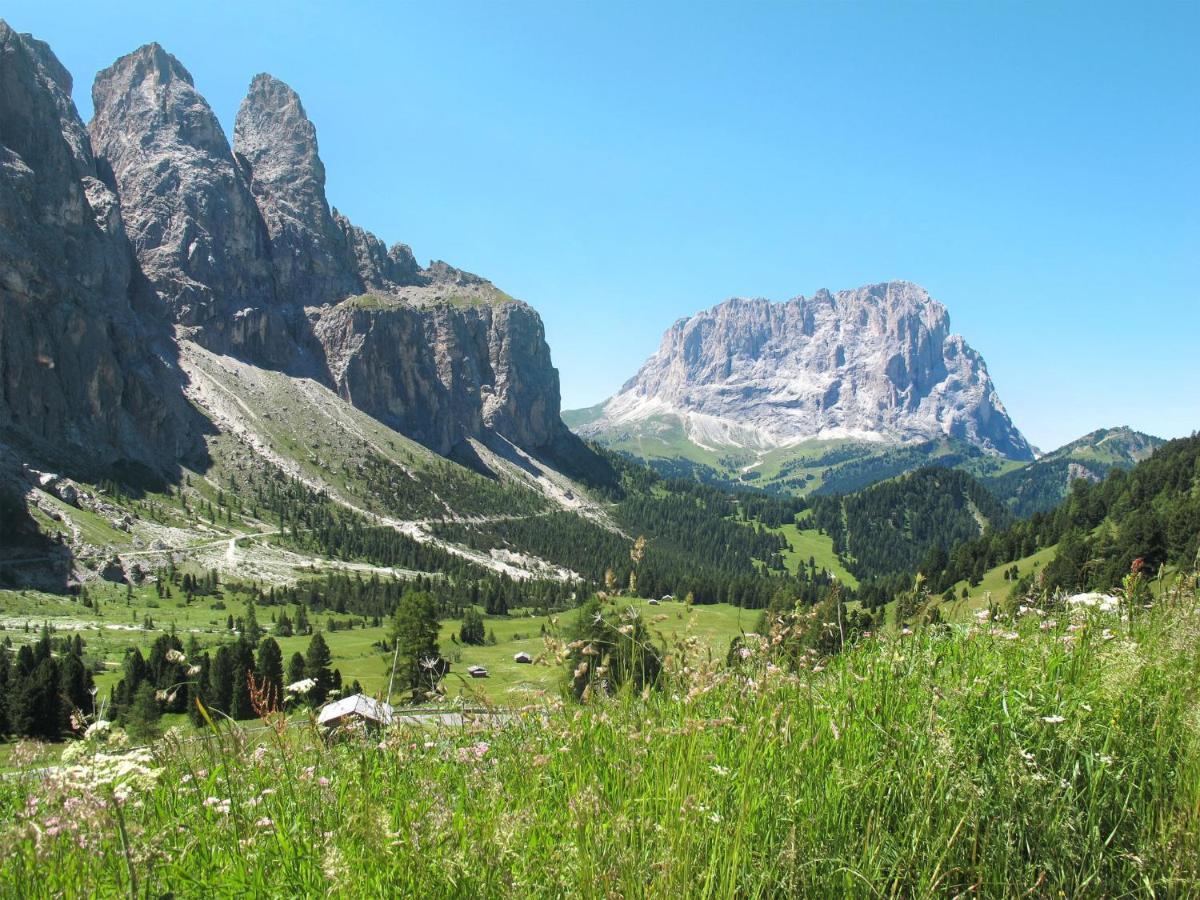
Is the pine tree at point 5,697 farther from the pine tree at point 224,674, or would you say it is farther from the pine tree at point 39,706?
the pine tree at point 224,674

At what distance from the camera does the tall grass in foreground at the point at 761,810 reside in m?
3.38

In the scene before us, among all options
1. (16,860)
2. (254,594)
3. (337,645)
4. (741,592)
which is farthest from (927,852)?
(741,592)

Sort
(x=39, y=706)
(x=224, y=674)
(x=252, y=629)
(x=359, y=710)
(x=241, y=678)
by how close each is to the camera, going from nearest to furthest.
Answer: (x=359, y=710) < (x=39, y=706) < (x=241, y=678) < (x=224, y=674) < (x=252, y=629)

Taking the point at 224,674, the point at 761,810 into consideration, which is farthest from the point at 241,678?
the point at 761,810

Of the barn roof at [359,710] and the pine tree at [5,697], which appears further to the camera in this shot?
the pine tree at [5,697]

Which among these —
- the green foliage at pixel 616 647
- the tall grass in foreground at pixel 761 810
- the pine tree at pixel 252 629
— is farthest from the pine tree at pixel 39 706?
the tall grass in foreground at pixel 761 810

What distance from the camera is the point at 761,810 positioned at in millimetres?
3879

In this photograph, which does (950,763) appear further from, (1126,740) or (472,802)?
(472,802)

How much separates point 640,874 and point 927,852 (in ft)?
4.92

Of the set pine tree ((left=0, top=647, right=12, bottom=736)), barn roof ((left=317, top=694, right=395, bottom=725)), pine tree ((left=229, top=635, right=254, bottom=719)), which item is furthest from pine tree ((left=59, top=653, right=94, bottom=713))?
barn roof ((left=317, top=694, right=395, bottom=725))

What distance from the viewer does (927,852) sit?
11.3 feet

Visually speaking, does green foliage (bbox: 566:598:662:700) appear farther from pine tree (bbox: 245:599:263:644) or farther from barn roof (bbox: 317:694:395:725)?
pine tree (bbox: 245:599:263:644)

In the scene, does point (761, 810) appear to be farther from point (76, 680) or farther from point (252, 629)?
A: point (252, 629)

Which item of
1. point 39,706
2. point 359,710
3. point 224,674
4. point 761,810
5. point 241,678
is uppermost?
point 761,810
